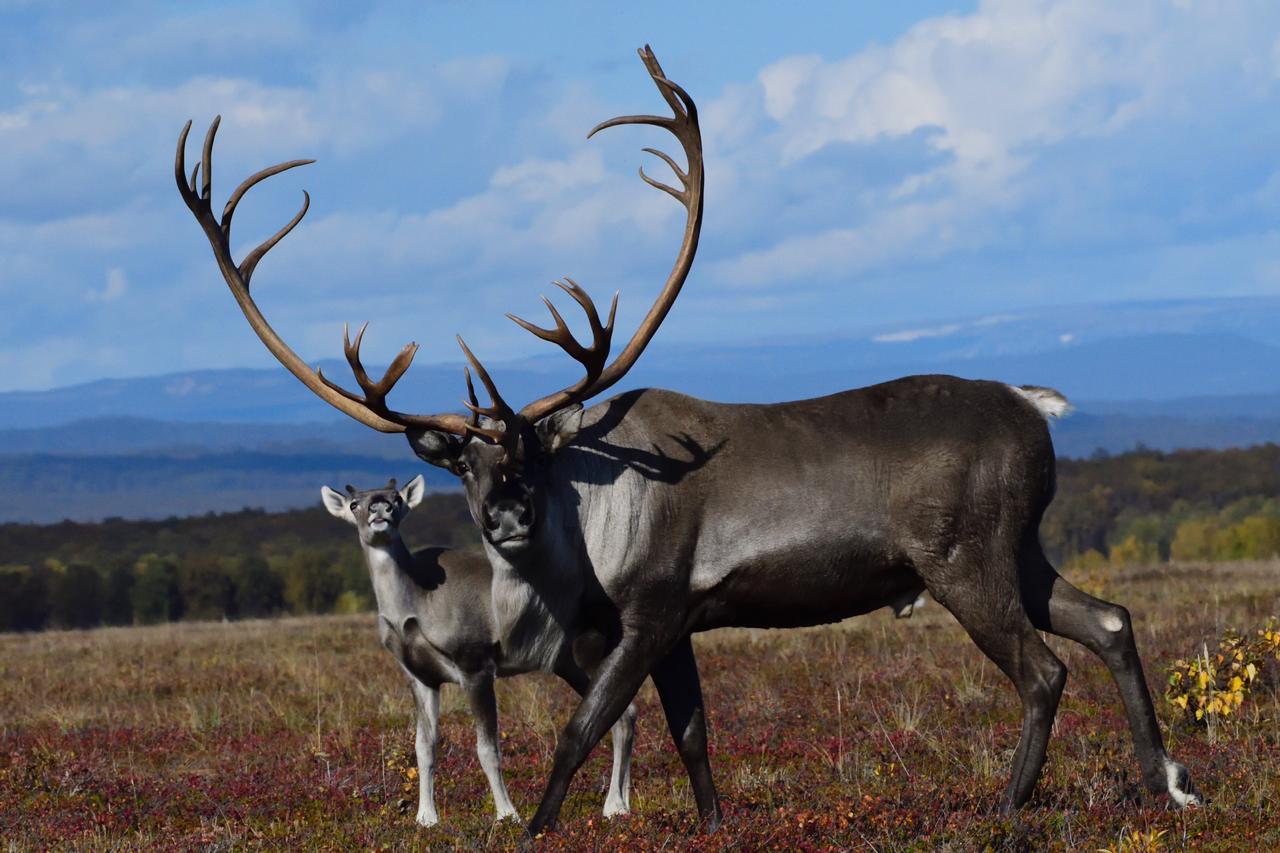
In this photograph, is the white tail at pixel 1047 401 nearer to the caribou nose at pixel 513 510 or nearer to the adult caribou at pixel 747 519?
the adult caribou at pixel 747 519

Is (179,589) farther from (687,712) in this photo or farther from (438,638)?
(687,712)

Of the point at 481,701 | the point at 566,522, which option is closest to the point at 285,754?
the point at 481,701

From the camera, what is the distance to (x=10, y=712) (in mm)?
14039

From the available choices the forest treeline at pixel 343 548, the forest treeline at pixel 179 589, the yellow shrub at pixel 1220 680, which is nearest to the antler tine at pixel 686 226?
the yellow shrub at pixel 1220 680

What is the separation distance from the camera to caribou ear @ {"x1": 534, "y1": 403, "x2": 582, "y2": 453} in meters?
7.48

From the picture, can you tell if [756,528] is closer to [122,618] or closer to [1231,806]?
[1231,806]

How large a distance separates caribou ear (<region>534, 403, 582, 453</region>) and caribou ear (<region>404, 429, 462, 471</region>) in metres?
0.39

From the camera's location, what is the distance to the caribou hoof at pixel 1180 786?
7457 mm

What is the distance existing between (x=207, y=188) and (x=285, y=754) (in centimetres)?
439

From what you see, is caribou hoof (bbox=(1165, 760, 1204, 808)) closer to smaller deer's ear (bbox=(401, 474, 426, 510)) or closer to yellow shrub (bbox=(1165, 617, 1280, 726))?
yellow shrub (bbox=(1165, 617, 1280, 726))

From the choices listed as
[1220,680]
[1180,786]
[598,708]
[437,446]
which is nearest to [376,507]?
[437,446]

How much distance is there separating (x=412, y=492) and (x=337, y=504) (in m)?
0.51

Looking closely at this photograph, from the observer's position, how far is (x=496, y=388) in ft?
25.4

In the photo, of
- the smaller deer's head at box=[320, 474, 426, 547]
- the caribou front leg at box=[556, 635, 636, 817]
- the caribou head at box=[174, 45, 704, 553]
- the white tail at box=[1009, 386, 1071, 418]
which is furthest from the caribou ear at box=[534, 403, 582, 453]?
the smaller deer's head at box=[320, 474, 426, 547]
